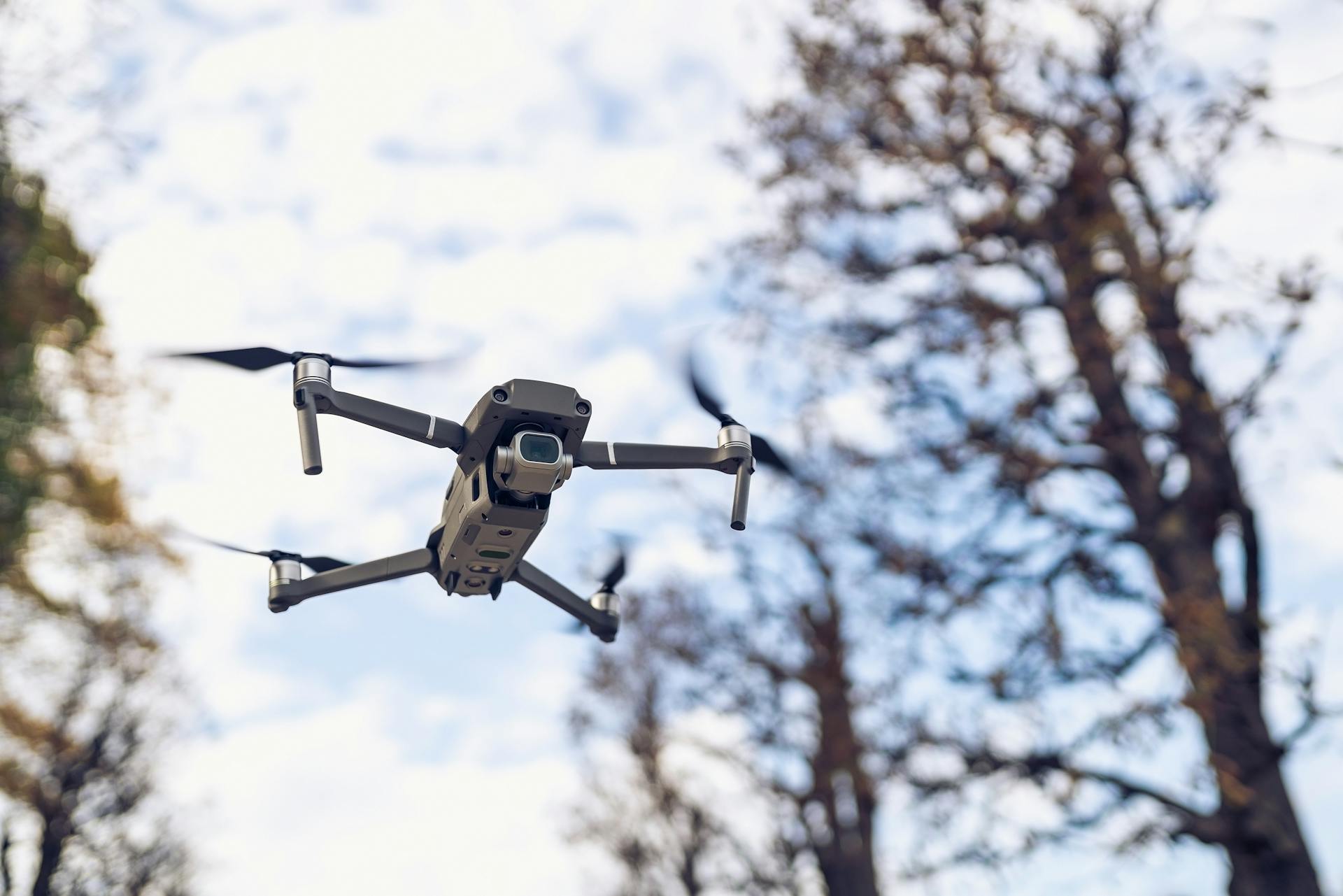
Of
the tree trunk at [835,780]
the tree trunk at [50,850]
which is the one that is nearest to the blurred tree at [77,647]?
the tree trunk at [50,850]

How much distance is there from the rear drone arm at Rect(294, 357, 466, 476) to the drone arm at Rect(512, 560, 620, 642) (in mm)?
480

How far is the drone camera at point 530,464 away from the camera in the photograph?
111 inches

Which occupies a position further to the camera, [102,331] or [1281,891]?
[102,331]

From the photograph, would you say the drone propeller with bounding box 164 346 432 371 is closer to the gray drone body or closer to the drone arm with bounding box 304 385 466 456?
the drone arm with bounding box 304 385 466 456

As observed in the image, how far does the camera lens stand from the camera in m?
2.83

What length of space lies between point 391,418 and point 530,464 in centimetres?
38

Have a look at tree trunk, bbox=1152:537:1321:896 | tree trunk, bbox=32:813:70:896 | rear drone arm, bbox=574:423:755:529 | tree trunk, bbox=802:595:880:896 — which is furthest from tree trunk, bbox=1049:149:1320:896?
tree trunk, bbox=32:813:70:896

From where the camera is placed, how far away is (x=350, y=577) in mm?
3164

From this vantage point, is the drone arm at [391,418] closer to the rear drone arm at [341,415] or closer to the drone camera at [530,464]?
the rear drone arm at [341,415]

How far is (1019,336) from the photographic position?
35.4 feet

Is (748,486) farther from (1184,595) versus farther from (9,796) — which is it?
(9,796)

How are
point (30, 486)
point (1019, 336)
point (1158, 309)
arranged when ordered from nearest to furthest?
point (1158, 309), point (1019, 336), point (30, 486)

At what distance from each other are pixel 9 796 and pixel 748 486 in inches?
795

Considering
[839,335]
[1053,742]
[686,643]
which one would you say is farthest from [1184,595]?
[686,643]
